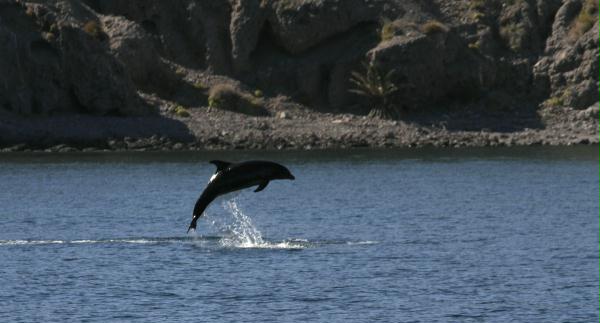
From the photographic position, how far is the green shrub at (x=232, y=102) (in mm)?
127250

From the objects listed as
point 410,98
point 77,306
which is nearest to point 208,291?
point 77,306

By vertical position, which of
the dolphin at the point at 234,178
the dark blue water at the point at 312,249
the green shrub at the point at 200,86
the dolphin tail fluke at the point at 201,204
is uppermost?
the green shrub at the point at 200,86

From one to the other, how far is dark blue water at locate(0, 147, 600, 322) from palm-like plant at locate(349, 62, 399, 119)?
29948 millimetres

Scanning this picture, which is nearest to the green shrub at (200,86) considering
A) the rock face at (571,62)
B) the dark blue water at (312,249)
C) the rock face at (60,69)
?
the rock face at (60,69)

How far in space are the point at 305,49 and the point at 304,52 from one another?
363mm

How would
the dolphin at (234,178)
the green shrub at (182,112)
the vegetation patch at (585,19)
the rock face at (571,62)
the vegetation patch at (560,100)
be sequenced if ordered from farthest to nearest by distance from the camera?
the vegetation patch at (585,19) < the vegetation patch at (560,100) < the rock face at (571,62) < the green shrub at (182,112) < the dolphin at (234,178)

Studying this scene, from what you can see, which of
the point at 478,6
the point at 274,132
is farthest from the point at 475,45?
the point at 274,132

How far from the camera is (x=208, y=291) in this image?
152 feet

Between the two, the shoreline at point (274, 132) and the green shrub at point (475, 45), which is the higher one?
the green shrub at point (475, 45)

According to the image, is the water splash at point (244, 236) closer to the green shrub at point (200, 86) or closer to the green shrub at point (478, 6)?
the green shrub at point (200, 86)

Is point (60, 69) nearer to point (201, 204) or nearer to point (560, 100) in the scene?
point (560, 100)

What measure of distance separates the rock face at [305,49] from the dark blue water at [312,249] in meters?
27.7

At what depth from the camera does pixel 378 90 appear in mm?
126875

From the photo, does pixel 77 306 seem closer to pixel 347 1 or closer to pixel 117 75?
pixel 117 75
